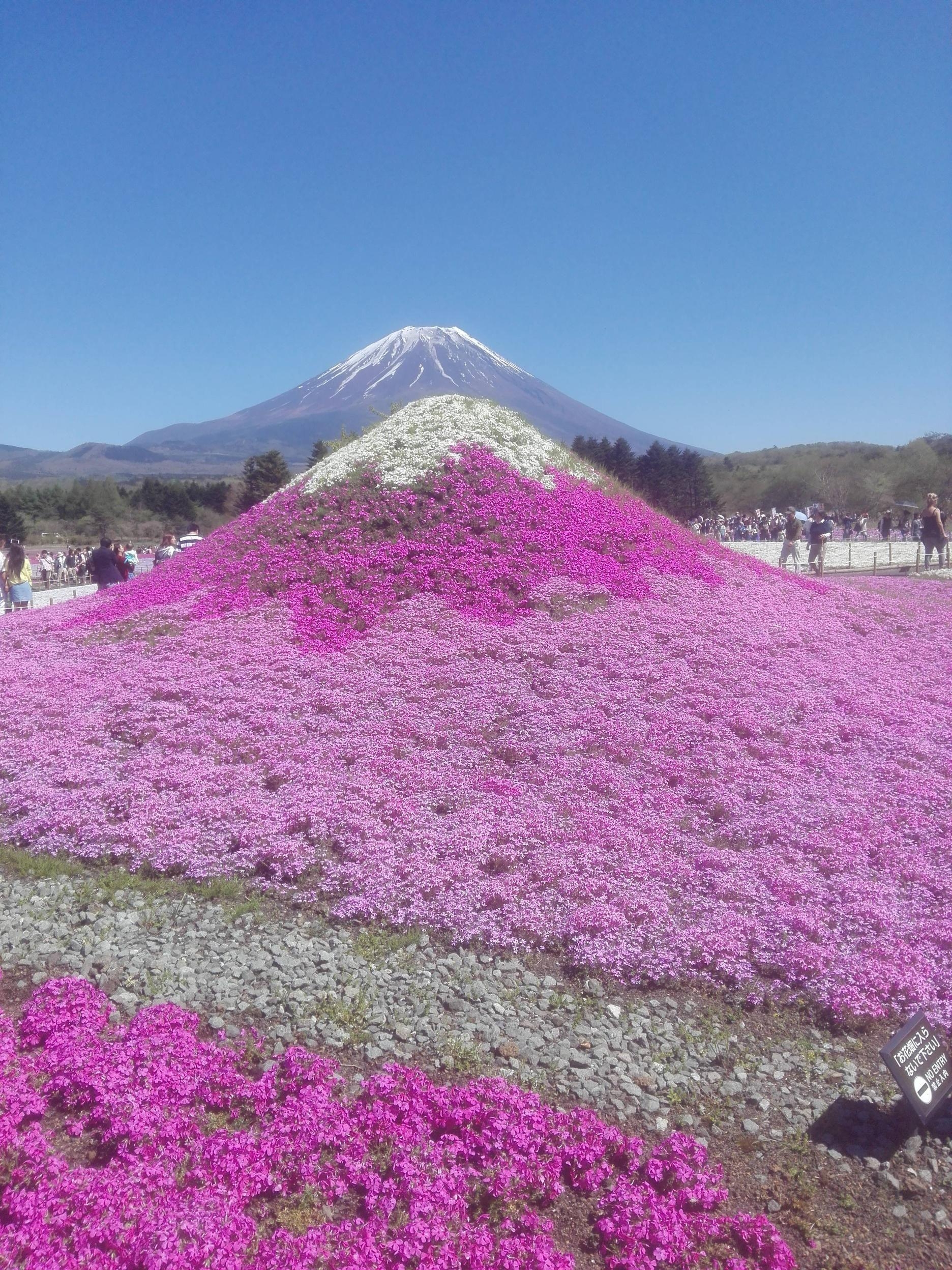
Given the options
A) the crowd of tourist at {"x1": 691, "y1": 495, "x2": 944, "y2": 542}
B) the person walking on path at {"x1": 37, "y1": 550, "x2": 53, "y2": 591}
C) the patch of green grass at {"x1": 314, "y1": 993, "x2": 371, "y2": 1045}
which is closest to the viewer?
the patch of green grass at {"x1": 314, "y1": 993, "x2": 371, "y2": 1045}

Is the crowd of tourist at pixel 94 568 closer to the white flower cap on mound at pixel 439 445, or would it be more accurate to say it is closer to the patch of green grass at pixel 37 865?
the white flower cap on mound at pixel 439 445

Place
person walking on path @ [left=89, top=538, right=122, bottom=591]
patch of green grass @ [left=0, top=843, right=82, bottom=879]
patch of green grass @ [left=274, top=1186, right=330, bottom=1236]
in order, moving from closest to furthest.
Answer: patch of green grass @ [left=274, top=1186, right=330, bottom=1236] → patch of green grass @ [left=0, top=843, right=82, bottom=879] → person walking on path @ [left=89, top=538, right=122, bottom=591]

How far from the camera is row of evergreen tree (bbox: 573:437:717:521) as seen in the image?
57.6 meters

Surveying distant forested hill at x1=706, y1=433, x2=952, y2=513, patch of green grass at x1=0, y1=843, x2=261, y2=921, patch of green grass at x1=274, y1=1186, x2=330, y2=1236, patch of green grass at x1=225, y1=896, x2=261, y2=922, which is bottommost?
patch of green grass at x1=274, y1=1186, x2=330, y2=1236

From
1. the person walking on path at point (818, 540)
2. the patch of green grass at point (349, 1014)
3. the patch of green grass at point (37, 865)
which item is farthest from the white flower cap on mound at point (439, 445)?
the patch of green grass at point (349, 1014)

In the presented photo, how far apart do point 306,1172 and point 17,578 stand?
17983 mm

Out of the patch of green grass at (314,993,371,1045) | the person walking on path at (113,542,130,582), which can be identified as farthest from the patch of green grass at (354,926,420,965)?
the person walking on path at (113,542,130,582)

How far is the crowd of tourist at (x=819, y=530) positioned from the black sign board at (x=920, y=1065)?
1770 cm

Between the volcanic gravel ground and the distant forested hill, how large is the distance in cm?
5684

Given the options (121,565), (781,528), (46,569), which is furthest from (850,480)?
(121,565)

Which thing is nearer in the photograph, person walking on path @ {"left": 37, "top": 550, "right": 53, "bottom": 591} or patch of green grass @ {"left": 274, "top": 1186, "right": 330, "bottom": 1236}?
patch of green grass @ {"left": 274, "top": 1186, "right": 330, "bottom": 1236}

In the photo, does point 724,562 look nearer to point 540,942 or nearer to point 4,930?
point 540,942

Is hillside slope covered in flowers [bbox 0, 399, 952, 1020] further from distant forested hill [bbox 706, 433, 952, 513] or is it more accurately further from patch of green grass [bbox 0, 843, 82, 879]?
distant forested hill [bbox 706, 433, 952, 513]

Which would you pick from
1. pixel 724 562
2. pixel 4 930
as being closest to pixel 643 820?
pixel 4 930
